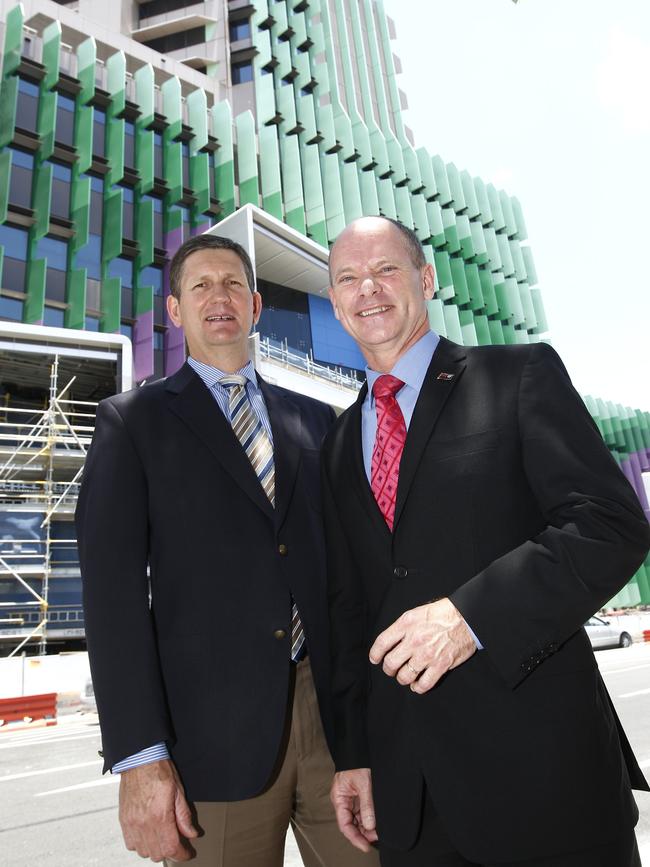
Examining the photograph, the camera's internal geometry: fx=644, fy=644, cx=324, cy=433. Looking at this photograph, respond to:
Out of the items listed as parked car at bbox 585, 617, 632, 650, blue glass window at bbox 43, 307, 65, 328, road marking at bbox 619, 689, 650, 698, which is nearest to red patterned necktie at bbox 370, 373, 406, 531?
road marking at bbox 619, 689, 650, 698

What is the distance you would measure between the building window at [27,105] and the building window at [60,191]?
1857 millimetres

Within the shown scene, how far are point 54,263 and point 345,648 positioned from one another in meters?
28.3

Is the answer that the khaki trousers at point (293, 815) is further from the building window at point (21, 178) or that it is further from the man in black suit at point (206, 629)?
the building window at point (21, 178)

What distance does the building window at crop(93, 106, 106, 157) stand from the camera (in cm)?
2973

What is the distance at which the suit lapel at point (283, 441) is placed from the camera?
7.32 feet

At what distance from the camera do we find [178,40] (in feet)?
143

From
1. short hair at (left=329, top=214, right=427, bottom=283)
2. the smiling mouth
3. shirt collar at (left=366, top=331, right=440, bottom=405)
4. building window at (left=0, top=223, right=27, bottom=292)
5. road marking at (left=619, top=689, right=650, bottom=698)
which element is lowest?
road marking at (left=619, top=689, right=650, bottom=698)

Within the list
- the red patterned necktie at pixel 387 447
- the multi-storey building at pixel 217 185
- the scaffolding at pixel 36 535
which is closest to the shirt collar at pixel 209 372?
the red patterned necktie at pixel 387 447

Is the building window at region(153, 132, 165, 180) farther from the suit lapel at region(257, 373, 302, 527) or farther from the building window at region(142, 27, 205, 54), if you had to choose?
the suit lapel at region(257, 373, 302, 527)

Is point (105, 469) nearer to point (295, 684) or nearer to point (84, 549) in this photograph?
point (84, 549)

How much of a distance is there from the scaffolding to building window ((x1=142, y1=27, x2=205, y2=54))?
29699mm

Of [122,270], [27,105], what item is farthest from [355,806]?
[27,105]

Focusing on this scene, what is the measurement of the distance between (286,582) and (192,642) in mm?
342

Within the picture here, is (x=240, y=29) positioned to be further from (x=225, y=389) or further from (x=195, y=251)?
(x=225, y=389)
